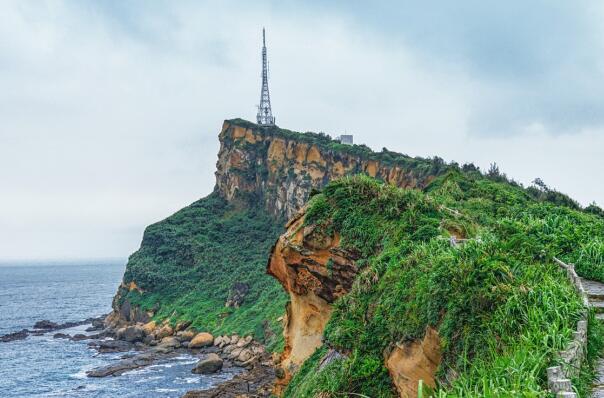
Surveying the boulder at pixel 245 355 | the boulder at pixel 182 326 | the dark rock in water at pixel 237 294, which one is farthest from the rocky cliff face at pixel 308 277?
the dark rock in water at pixel 237 294

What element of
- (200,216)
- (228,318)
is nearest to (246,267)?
(228,318)

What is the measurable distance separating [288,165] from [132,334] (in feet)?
102

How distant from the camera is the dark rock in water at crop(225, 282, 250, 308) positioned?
2148 inches

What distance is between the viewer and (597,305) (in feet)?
26.1

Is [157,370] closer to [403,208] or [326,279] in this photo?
[326,279]

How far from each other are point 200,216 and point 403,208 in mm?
62294

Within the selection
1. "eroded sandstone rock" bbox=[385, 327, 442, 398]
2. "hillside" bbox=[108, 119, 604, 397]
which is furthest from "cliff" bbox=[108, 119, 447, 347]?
"eroded sandstone rock" bbox=[385, 327, 442, 398]

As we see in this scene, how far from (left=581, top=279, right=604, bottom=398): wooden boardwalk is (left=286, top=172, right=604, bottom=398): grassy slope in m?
0.46

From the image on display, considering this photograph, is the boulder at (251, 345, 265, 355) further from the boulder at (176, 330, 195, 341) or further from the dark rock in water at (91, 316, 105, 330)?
the dark rock in water at (91, 316, 105, 330)

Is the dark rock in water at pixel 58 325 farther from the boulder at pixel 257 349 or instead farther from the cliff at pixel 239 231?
the boulder at pixel 257 349

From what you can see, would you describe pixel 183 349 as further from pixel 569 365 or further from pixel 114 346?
pixel 569 365

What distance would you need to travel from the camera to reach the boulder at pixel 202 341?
46344 mm

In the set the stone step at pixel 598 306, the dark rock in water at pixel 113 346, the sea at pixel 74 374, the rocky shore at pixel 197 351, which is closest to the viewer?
the stone step at pixel 598 306

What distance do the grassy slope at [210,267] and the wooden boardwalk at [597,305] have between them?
3467 centimetres
